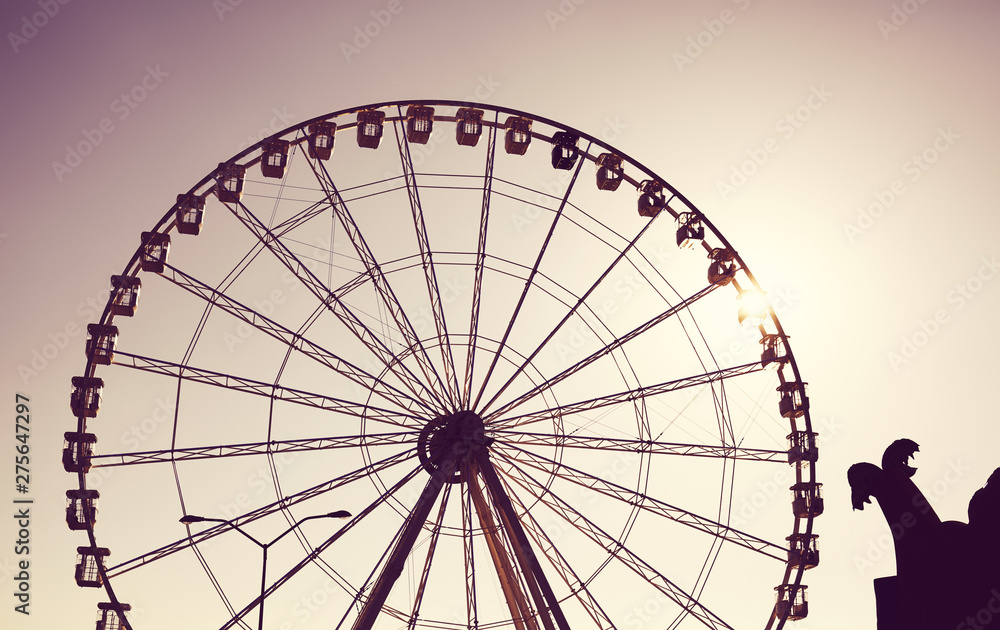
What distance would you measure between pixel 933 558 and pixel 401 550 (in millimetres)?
9468

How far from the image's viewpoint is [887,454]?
53.5ft

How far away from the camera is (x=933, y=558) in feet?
49.5

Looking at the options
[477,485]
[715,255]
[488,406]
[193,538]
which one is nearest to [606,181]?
[715,255]

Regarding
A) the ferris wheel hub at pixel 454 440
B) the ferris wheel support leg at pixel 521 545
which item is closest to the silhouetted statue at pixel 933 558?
the ferris wheel support leg at pixel 521 545

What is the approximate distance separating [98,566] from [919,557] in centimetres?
1538

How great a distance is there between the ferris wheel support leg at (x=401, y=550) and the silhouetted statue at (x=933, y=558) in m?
8.11

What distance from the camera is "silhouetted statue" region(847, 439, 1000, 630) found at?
14555 millimetres

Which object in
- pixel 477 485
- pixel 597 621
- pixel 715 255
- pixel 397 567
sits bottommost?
pixel 597 621

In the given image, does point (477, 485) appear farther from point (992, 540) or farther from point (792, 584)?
point (992, 540)

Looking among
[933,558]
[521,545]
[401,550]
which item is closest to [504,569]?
[521,545]

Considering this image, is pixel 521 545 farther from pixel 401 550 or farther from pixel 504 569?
pixel 401 550

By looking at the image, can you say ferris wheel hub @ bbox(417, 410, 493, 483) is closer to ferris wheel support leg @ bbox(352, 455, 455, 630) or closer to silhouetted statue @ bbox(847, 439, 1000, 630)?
ferris wheel support leg @ bbox(352, 455, 455, 630)

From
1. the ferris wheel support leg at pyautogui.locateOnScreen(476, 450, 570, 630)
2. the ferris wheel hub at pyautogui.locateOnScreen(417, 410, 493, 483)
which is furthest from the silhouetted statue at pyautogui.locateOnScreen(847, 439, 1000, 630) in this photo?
the ferris wheel hub at pyautogui.locateOnScreen(417, 410, 493, 483)

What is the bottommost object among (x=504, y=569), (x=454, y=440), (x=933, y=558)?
(x=933, y=558)
